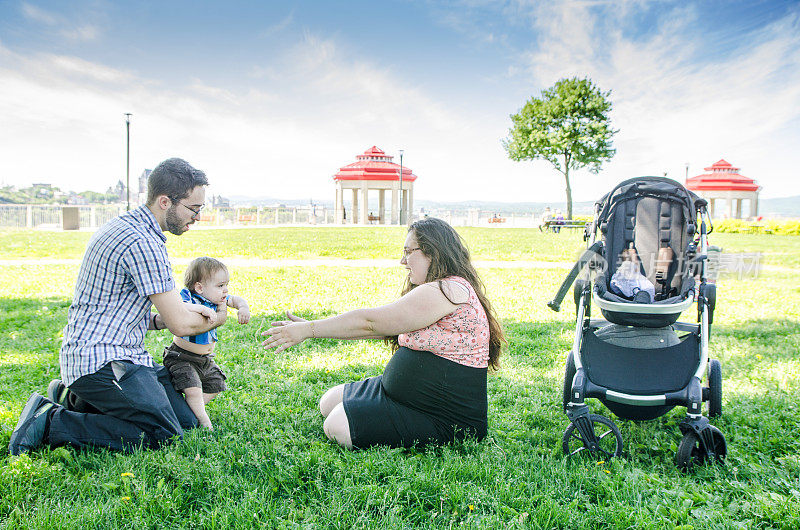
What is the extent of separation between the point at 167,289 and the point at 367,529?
174 cm

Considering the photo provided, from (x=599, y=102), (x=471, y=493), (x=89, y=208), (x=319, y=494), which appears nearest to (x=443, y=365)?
(x=471, y=493)

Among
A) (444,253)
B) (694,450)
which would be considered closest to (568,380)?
(694,450)

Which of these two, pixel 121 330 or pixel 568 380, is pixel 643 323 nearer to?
pixel 568 380

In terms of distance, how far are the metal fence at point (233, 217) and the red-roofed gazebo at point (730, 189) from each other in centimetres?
1579

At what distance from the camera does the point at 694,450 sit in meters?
3.17

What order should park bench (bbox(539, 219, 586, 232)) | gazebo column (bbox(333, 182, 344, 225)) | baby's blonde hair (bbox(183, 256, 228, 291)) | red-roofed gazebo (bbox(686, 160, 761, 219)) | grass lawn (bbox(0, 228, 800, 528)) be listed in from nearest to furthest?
grass lawn (bbox(0, 228, 800, 528)), baby's blonde hair (bbox(183, 256, 228, 291)), park bench (bbox(539, 219, 586, 232)), gazebo column (bbox(333, 182, 344, 225)), red-roofed gazebo (bbox(686, 160, 761, 219))

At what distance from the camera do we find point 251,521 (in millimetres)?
2408

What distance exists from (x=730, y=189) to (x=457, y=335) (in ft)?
167

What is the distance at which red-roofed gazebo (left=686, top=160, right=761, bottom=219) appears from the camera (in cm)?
4512

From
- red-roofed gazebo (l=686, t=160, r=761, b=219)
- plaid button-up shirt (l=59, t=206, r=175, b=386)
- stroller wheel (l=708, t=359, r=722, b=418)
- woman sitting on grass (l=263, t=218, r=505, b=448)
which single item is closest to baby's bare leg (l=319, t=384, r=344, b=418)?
woman sitting on grass (l=263, t=218, r=505, b=448)

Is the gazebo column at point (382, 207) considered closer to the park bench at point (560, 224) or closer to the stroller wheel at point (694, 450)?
the park bench at point (560, 224)

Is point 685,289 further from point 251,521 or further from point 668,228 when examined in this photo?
point 251,521

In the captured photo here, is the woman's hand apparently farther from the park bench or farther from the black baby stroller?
the park bench

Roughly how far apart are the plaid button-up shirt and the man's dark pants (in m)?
0.08
